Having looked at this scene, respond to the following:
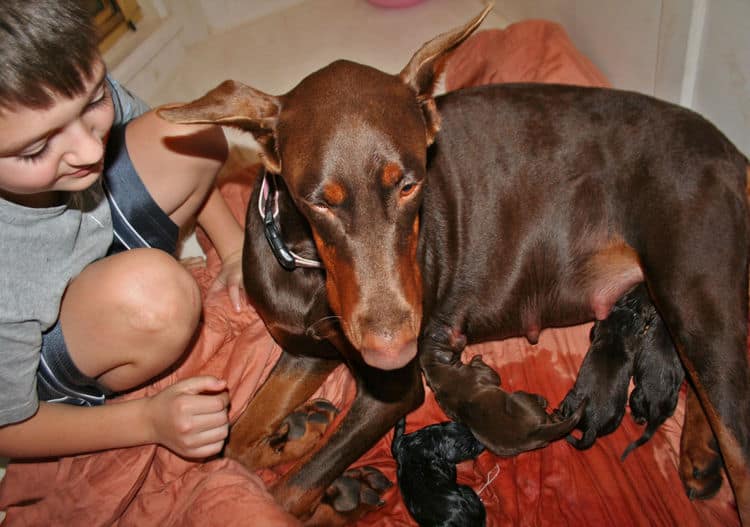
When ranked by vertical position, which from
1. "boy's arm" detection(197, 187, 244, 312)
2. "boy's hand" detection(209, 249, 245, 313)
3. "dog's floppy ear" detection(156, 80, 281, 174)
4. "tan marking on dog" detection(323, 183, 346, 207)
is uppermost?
"dog's floppy ear" detection(156, 80, 281, 174)

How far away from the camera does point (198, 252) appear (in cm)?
400

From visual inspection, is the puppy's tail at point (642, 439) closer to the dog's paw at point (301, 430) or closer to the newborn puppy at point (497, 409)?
the newborn puppy at point (497, 409)

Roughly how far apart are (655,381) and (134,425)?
6.83ft

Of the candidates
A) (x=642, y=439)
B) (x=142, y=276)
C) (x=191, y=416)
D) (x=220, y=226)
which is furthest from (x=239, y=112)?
(x=642, y=439)

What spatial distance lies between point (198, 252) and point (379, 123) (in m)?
2.35

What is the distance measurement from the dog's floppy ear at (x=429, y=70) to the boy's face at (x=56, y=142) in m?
0.99

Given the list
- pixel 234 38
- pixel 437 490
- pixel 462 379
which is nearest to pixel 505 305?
pixel 462 379

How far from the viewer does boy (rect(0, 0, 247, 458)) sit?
185 centimetres

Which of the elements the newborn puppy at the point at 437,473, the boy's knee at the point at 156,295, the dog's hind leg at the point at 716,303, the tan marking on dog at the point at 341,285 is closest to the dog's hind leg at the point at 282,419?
the newborn puppy at the point at 437,473

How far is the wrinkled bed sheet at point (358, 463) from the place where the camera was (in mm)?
2543

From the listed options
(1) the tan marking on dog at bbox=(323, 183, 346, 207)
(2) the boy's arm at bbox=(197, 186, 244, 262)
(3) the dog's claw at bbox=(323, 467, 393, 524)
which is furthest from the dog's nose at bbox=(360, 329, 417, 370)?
(2) the boy's arm at bbox=(197, 186, 244, 262)

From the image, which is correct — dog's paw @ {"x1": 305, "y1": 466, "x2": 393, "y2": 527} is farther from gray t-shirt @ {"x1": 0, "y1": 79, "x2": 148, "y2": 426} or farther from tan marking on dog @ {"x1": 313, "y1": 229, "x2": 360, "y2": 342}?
gray t-shirt @ {"x1": 0, "y1": 79, "x2": 148, "y2": 426}

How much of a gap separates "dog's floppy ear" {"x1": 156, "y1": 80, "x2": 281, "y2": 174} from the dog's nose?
683 millimetres

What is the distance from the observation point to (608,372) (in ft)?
8.95
